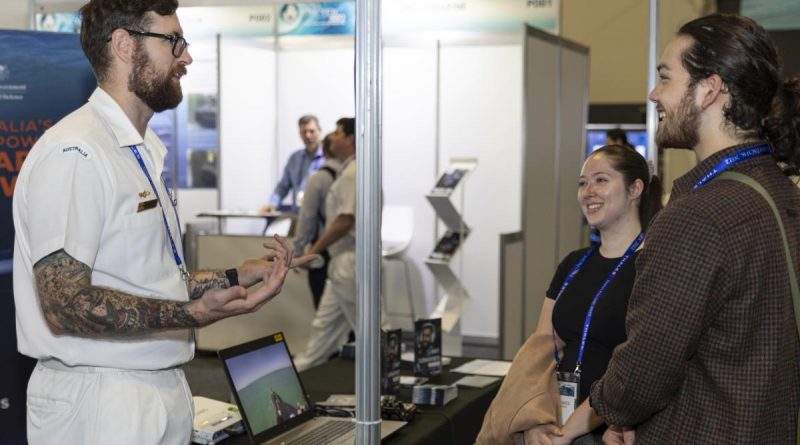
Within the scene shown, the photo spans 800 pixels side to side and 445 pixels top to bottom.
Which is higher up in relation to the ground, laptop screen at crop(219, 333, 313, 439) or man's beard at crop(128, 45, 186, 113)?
man's beard at crop(128, 45, 186, 113)

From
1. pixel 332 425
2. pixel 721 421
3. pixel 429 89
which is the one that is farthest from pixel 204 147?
pixel 721 421

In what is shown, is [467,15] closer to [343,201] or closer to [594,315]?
[343,201]

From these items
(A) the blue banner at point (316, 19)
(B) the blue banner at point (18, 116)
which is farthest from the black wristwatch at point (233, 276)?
(A) the blue banner at point (316, 19)

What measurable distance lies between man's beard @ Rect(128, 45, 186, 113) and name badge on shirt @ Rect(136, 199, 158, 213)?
0.71 ft

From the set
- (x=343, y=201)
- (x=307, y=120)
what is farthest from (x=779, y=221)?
(x=307, y=120)

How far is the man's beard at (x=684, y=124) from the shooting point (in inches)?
68.3

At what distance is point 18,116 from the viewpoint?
3520mm

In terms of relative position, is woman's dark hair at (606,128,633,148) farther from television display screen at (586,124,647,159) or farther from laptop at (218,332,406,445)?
laptop at (218,332,406,445)

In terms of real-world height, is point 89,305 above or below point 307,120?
below

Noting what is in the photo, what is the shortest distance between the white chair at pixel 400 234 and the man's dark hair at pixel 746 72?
5525 millimetres

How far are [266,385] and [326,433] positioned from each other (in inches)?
8.3

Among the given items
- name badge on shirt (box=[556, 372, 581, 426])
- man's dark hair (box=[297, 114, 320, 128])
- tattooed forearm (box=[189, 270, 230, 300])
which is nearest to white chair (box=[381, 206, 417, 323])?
man's dark hair (box=[297, 114, 320, 128])

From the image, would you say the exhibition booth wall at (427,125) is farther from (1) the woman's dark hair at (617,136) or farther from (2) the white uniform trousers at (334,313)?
(2) the white uniform trousers at (334,313)

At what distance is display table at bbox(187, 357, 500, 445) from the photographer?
2.76 metres
